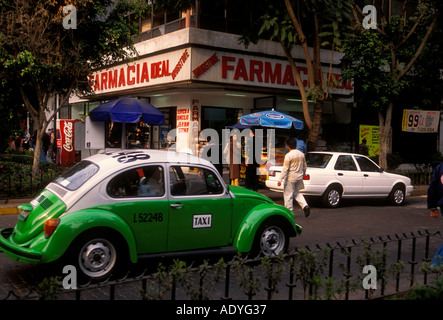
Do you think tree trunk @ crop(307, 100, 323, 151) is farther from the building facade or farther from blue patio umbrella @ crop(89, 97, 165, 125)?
blue patio umbrella @ crop(89, 97, 165, 125)

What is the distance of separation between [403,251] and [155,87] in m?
14.5

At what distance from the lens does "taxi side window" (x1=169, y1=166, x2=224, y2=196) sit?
248 inches

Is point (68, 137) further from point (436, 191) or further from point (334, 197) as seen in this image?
point (436, 191)

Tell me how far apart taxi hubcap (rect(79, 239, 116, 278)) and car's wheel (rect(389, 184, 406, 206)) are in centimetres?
1072

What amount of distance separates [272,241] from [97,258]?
104 inches

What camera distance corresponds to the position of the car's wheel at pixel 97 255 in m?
5.40

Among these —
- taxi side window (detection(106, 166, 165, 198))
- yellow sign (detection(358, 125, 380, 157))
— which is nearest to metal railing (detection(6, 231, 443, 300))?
taxi side window (detection(106, 166, 165, 198))

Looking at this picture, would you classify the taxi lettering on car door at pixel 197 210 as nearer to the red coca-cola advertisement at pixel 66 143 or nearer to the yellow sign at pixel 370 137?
the red coca-cola advertisement at pixel 66 143

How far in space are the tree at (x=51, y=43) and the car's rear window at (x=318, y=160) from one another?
6924 millimetres

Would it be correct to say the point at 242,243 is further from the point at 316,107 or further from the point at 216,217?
the point at 316,107

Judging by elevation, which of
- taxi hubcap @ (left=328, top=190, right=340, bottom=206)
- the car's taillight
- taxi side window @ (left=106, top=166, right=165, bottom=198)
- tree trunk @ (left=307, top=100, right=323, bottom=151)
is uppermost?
tree trunk @ (left=307, top=100, right=323, bottom=151)

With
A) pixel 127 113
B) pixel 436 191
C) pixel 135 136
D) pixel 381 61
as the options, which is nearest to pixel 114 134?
pixel 135 136

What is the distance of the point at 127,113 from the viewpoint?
46.3ft
